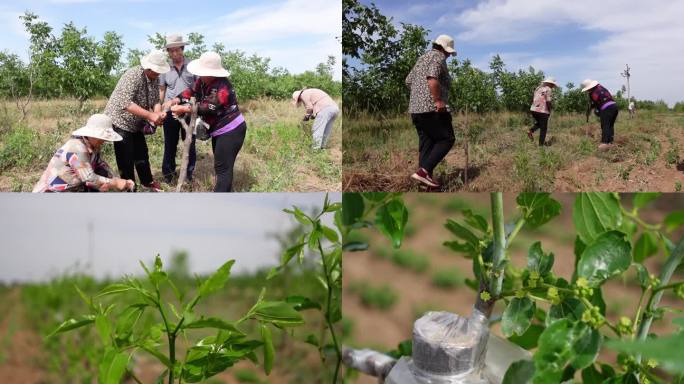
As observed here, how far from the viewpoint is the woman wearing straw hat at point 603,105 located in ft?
5.88

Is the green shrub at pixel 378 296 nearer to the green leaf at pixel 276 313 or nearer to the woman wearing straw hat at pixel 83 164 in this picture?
the woman wearing straw hat at pixel 83 164

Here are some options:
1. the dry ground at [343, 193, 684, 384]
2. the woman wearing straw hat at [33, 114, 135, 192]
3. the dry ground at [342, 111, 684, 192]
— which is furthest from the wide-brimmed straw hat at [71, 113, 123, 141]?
the dry ground at [343, 193, 684, 384]

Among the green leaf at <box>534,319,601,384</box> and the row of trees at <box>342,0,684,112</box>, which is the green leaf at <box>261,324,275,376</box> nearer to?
the green leaf at <box>534,319,601,384</box>

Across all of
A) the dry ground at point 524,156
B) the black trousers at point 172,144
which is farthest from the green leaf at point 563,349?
the black trousers at point 172,144

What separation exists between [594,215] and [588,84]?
4.66 feet

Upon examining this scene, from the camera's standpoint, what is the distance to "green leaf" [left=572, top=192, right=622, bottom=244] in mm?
490

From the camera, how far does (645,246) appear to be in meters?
0.60

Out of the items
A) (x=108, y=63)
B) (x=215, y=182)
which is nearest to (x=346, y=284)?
(x=215, y=182)

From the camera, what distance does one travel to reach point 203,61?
1826 millimetres

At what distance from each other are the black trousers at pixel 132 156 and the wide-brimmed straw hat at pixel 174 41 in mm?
289

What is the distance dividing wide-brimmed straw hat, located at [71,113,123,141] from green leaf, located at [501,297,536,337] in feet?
5.20

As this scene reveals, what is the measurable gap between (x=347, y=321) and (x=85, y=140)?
37.6 inches

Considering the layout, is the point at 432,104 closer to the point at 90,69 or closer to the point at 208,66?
the point at 208,66

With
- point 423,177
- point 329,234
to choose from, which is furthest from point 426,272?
point 329,234
